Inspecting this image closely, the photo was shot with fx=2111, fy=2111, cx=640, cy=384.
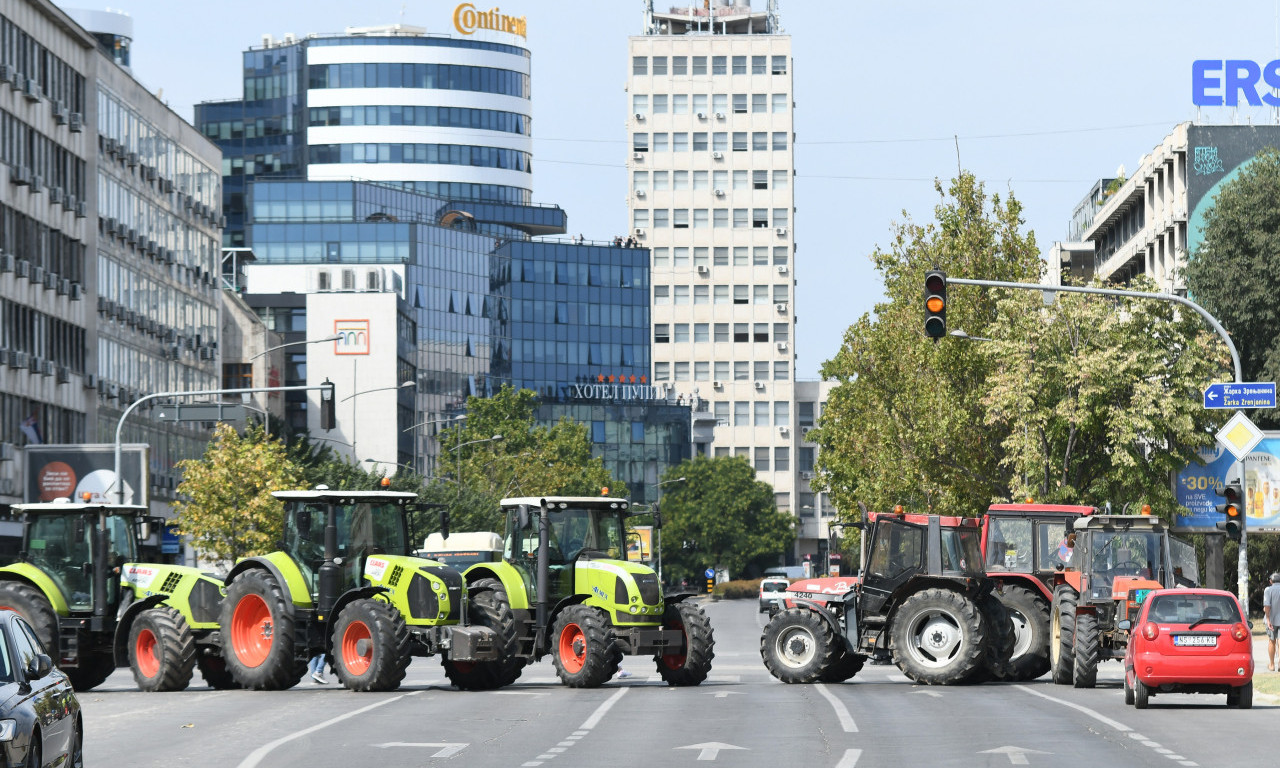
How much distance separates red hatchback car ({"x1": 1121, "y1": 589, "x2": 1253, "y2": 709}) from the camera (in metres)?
25.7

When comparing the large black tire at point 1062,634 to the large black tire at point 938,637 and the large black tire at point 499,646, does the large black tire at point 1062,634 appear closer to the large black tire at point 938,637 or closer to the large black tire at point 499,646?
the large black tire at point 938,637

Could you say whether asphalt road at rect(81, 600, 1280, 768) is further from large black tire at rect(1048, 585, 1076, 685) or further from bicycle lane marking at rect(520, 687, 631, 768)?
large black tire at rect(1048, 585, 1076, 685)

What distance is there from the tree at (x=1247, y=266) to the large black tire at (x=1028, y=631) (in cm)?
4201

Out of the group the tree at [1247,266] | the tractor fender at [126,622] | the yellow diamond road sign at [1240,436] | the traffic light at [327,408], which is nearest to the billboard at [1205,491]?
the tree at [1247,266]

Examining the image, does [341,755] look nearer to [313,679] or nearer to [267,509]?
[313,679]

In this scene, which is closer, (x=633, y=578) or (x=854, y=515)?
(x=633, y=578)

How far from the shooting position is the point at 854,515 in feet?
255

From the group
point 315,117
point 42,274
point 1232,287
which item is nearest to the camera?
point 42,274

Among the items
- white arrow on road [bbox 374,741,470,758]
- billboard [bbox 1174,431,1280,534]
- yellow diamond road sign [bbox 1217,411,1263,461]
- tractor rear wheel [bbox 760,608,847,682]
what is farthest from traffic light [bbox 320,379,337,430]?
white arrow on road [bbox 374,741,470,758]

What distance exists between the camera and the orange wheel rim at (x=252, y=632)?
1199 inches

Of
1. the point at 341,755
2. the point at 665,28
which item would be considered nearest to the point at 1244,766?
the point at 341,755

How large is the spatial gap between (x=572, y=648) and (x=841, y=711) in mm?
6024

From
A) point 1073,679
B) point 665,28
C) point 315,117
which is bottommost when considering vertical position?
point 1073,679

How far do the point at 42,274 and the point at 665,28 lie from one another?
130446 mm
